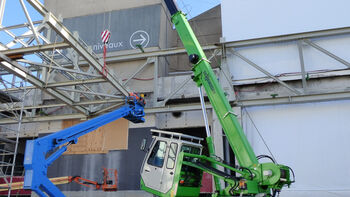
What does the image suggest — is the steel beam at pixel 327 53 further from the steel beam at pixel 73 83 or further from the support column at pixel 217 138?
the steel beam at pixel 73 83

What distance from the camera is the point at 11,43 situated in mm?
10570

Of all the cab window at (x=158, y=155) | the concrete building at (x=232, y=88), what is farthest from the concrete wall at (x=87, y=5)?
the cab window at (x=158, y=155)

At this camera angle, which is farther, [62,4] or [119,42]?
[62,4]

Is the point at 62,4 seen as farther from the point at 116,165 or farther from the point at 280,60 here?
the point at 280,60

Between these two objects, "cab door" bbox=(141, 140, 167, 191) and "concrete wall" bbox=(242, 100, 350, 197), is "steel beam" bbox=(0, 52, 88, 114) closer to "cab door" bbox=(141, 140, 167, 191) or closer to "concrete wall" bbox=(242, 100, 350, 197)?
"cab door" bbox=(141, 140, 167, 191)

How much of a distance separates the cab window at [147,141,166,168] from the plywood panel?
21.0 ft

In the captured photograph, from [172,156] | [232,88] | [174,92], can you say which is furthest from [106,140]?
[172,156]

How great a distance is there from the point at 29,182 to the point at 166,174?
3.43m

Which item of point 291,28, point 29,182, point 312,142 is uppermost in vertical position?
point 291,28

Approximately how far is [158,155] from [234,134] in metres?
2.23

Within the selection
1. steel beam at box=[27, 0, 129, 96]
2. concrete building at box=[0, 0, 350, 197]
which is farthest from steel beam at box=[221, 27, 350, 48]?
steel beam at box=[27, 0, 129, 96]

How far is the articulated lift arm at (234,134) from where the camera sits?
7477 millimetres

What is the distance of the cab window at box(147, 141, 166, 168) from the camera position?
8.73 m

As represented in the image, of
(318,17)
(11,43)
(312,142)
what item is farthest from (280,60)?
(11,43)
